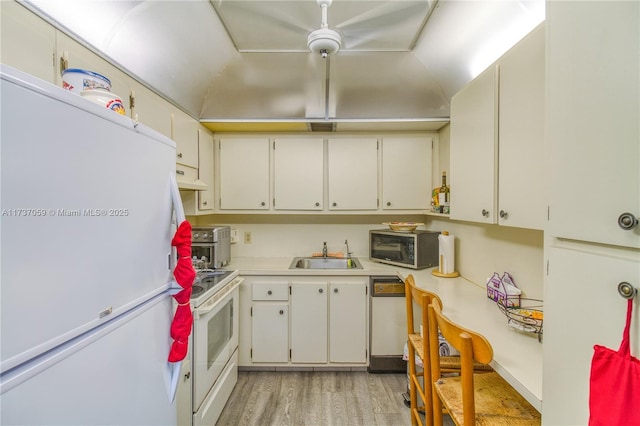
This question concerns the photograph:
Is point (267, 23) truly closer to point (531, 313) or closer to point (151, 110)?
point (151, 110)

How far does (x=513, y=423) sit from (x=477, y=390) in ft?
0.64

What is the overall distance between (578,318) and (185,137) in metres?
2.33

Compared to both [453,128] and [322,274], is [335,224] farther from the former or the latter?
[453,128]

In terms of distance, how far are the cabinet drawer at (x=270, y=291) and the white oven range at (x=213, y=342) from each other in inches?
6.3

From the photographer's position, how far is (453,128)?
1845mm

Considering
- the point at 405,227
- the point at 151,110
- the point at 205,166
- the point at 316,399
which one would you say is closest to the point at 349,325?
the point at 316,399

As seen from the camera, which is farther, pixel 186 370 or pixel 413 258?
pixel 413 258

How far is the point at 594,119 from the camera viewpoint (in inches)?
24.2

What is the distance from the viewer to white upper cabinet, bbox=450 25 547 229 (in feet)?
3.72

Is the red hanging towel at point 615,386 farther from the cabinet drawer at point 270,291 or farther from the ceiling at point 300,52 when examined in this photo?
the cabinet drawer at point 270,291

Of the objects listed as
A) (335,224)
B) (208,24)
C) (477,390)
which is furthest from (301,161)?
(477,390)

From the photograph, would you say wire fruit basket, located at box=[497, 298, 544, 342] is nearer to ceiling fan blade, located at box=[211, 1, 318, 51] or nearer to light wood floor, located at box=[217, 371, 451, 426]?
light wood floor, located at box=[217, 371, 451, 426]

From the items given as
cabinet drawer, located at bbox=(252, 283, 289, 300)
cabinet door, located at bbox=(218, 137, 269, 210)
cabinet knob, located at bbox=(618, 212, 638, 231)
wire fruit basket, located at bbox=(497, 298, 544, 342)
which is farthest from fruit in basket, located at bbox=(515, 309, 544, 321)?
cabinet door, located at bbox=(218, 137, 269, 210)

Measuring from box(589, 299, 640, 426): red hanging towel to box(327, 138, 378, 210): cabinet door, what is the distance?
2.09 m
